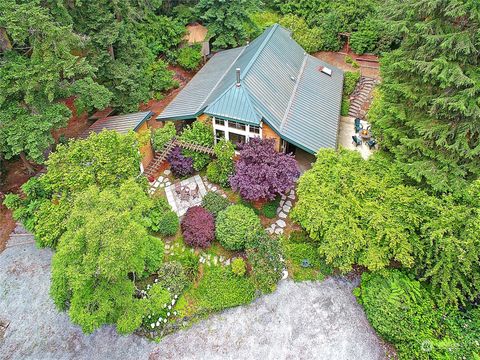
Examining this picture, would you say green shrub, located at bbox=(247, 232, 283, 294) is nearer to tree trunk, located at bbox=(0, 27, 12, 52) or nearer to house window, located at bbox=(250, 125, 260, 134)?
house window, located at bbox=(250, 125, 260, 134)

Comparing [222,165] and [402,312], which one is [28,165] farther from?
[402,312]

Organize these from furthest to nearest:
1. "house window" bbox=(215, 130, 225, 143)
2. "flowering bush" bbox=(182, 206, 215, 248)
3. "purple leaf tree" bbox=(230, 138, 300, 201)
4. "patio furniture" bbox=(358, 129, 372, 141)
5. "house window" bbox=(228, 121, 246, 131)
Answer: "patio furniture" bbox=(358, 129, 372, 141) < "house window" bbox=(215, 130, 225, 143) < "house window" bbox=(228, 121, 246, 131) < "purple leaf tree" bbox=(230, 138, 300, 201) < "flowering bush" bbox=(182, 206, 215, 248)

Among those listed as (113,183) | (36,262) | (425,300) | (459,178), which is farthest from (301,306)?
(36,262)


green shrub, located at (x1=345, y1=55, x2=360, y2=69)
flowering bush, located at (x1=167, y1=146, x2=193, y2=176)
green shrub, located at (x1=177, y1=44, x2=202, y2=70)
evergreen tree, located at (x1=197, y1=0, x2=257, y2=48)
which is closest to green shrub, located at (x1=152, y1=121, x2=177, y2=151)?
flowering bush, located at (x1=167, y1=146, x2=193, y2=176)

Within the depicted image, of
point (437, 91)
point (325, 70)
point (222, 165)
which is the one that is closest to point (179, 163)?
point (222, 165)

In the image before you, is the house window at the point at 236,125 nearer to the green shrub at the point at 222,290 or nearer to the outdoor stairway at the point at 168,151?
the outdoor stairway at the point at 168,151

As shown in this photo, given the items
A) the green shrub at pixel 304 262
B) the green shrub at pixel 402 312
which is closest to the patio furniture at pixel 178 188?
the green shrub at pixel 304 262
